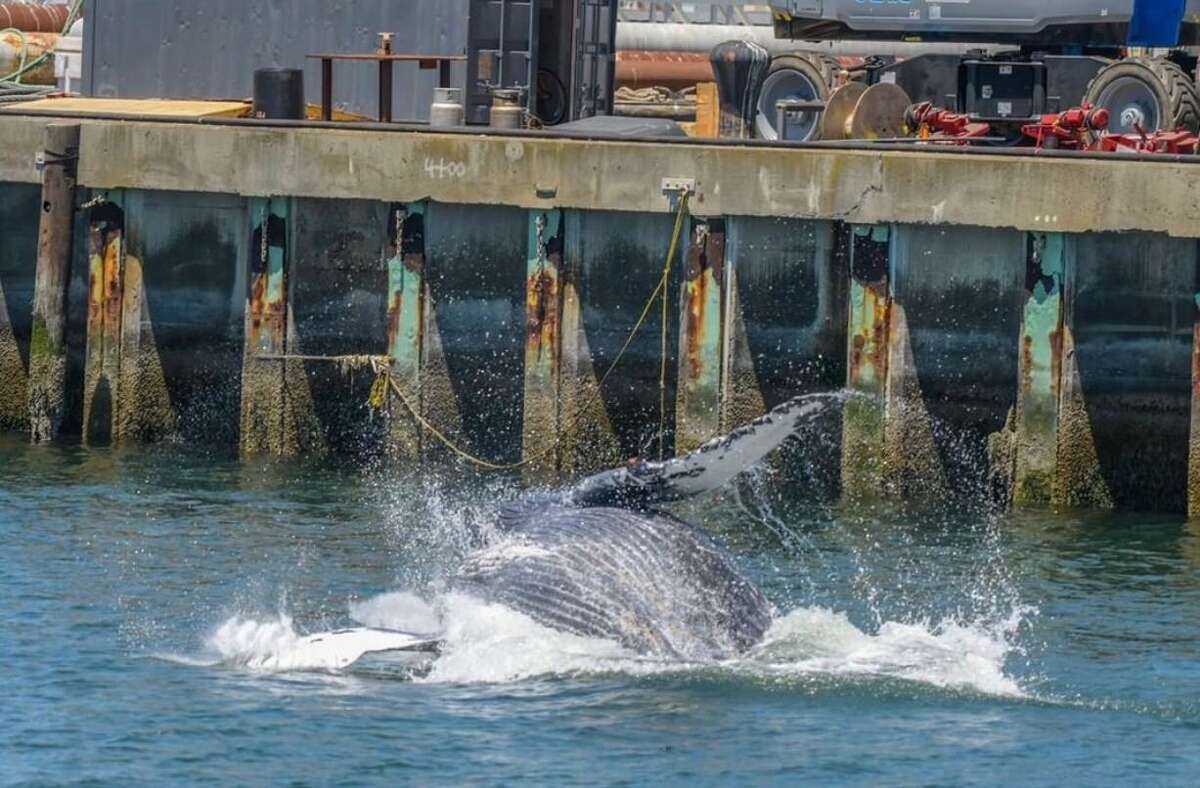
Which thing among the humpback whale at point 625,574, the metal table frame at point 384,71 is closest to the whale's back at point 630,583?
the humpback whale at point 625,574

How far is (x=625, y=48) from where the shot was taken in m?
53.1

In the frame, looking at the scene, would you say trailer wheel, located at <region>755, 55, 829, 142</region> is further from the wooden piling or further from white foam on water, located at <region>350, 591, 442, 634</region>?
white foam on water, located at <region>350, 591, 442, 634</region>

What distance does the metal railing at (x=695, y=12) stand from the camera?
56031 millimetres

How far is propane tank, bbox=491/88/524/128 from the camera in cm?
2525

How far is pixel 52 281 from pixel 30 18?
93.6 feet

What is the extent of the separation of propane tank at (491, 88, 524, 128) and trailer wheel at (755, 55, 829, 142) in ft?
19.9

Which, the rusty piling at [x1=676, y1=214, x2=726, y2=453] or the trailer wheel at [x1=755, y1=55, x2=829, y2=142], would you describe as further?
the trailer wheel at [x1=755, y1=55, x2=829, y2=142]

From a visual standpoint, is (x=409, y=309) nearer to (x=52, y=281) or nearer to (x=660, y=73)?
(x=52, y=281)

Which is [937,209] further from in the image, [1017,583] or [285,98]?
[285,98]

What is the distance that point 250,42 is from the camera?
29.3 meters

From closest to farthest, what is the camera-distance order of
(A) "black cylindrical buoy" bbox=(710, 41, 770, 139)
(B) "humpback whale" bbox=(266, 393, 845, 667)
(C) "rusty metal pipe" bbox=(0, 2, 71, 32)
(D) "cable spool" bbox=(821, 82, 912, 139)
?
(B) "humpback whale" bbox=(266, 393, 845, 667) → (D) "cable spool" bbox=(821, 82, 912, 139) → (A) "black cylindrical buoy" bbox=(710, 41, 770, 139) → (C) "rusty metal pipe" bbox=(0, 2, 71, 32)

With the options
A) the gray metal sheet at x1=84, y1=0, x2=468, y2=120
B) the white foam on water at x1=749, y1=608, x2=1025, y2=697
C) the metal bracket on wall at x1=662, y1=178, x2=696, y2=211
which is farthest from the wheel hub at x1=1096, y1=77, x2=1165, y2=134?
the white foam on water at x1=749, y1=608, x2=1025, y2=697

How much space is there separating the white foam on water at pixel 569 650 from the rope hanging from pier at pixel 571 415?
20.9 feet

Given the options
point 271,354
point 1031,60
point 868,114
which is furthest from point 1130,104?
point 271,354
